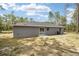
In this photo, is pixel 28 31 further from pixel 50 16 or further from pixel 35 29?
pixel 50 16

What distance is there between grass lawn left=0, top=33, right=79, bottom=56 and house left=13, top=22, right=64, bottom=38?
52 millimetres

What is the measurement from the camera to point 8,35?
2.81 metres

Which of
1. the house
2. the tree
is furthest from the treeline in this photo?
the tree

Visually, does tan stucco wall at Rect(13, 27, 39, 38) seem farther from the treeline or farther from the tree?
the tree

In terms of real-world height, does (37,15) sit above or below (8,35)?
above

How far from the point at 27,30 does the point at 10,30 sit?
0.22 metres

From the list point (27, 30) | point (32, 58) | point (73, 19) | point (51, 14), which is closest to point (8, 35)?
point (27, 30)

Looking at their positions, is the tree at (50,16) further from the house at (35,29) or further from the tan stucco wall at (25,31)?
the tan stucco wall at (25,31)

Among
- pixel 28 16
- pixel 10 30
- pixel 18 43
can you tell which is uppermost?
pixel 28 16

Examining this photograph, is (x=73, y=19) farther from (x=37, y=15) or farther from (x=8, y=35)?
(x=8, y=35)

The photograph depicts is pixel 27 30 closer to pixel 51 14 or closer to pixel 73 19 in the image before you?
pixel 51 14

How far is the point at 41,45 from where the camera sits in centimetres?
281

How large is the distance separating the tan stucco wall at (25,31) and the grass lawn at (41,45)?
0.05 m

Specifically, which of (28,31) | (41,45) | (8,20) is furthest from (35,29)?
(8,20)
